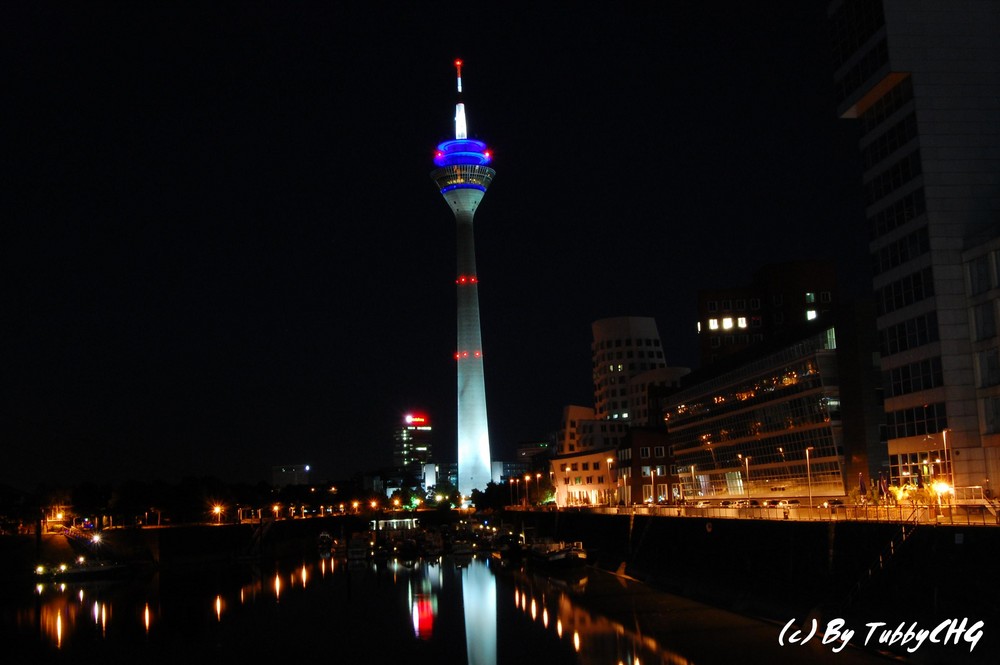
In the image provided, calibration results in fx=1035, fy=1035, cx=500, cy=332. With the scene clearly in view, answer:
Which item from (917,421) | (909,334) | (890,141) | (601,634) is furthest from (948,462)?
(601,634)

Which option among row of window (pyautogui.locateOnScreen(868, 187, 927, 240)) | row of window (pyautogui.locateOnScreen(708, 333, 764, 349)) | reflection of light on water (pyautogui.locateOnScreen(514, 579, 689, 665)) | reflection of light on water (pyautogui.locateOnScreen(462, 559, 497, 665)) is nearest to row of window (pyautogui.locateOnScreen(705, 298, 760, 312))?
row of window (pyautogui.locateOnScreen(708, 333, 764, 349))

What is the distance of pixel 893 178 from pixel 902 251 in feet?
15.8

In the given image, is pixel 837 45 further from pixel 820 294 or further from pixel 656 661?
pixel 820 294

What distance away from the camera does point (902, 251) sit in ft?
213

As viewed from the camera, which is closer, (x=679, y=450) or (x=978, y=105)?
(x=978, y=105)

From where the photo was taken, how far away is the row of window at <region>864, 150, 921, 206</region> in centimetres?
6378

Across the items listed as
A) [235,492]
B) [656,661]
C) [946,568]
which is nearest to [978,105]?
[946,568]

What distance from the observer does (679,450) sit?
456 feet

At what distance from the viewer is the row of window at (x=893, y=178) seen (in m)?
63.8

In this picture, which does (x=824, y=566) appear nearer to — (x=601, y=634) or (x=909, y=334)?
(x=601, y=634)

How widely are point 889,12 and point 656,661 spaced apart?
43.1 meters

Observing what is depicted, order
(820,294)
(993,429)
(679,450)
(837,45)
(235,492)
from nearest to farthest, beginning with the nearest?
(993,429), (837,45), (679,450), (820,294), (235,492)

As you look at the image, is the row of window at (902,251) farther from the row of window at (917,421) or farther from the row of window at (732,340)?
the row of window at (732,340)

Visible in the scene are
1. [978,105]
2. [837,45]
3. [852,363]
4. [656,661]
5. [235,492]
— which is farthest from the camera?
[235,492]
